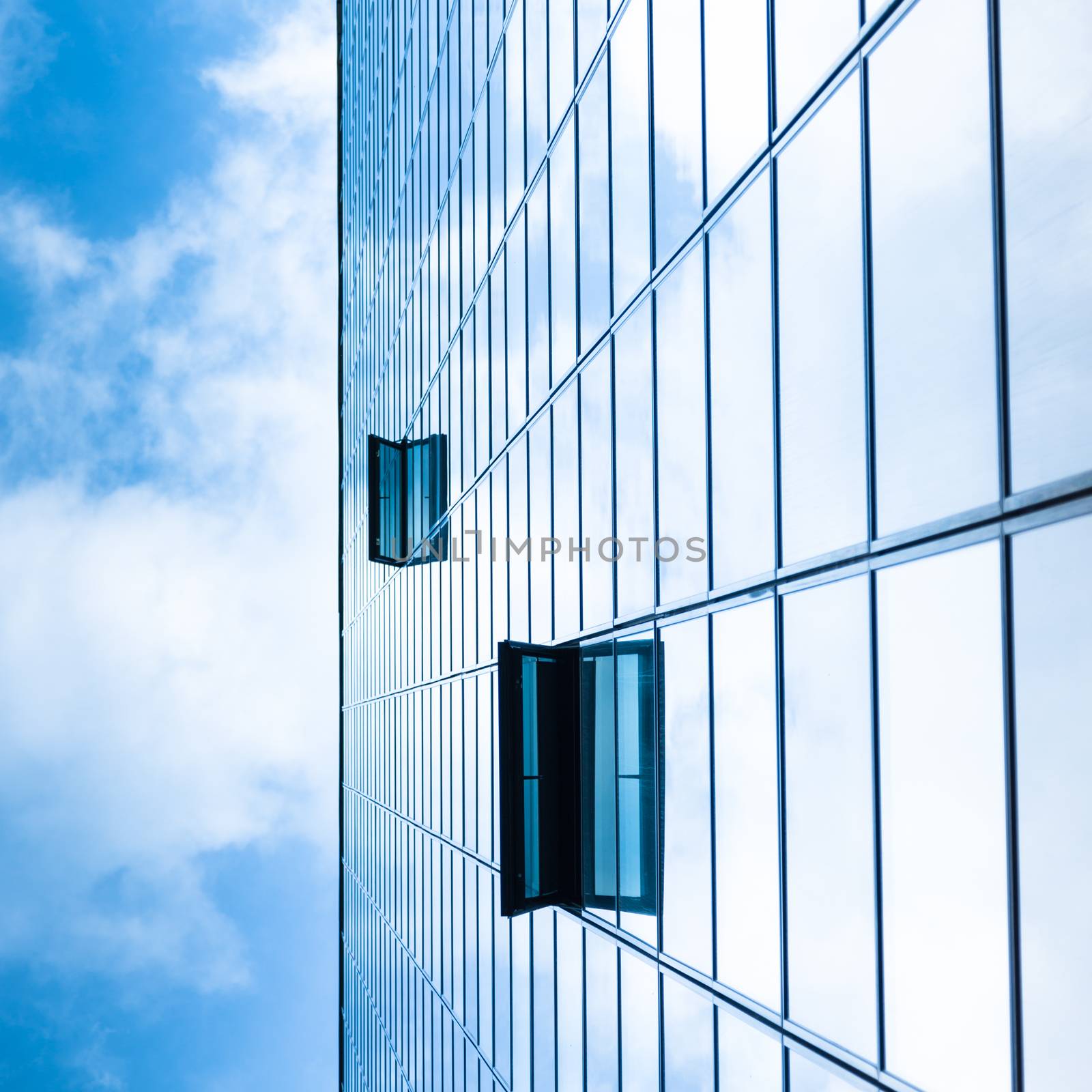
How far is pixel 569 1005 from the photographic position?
51.3 feet

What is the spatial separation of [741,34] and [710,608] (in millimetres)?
5809

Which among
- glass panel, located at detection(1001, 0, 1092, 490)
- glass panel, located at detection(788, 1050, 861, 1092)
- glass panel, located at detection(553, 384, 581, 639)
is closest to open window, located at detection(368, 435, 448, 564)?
glass panel, located at detection(553, 384, 581, 639)

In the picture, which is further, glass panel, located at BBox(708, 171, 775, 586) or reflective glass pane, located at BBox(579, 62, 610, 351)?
reflective glass pane, located at BBox(579, 62, 610, 351)

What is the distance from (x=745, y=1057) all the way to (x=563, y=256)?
11822 mm

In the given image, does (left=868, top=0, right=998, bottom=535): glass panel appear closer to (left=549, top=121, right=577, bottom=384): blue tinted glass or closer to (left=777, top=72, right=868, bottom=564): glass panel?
(left=777, top=72, right=868, bottom=564): glass panel

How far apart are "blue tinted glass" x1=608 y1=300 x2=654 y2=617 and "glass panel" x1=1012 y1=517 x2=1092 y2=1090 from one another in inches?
264

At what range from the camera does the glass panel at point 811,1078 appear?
26.5 ft

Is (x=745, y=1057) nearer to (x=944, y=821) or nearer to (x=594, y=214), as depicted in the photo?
(x=944, y=821)

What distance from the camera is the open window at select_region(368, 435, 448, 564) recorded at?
1083 inches

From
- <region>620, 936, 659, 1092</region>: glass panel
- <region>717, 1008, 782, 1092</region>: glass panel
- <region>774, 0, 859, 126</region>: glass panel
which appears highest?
<region>774, 0, 859, 126</region>: glass panel

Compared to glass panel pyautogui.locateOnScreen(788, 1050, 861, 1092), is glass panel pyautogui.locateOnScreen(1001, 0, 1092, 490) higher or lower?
higher

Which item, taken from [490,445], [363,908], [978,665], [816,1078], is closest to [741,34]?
[978,665]

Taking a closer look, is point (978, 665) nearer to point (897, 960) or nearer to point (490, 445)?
Result: point (897, 960)

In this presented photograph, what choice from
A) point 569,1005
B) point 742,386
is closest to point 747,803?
point 742,386
